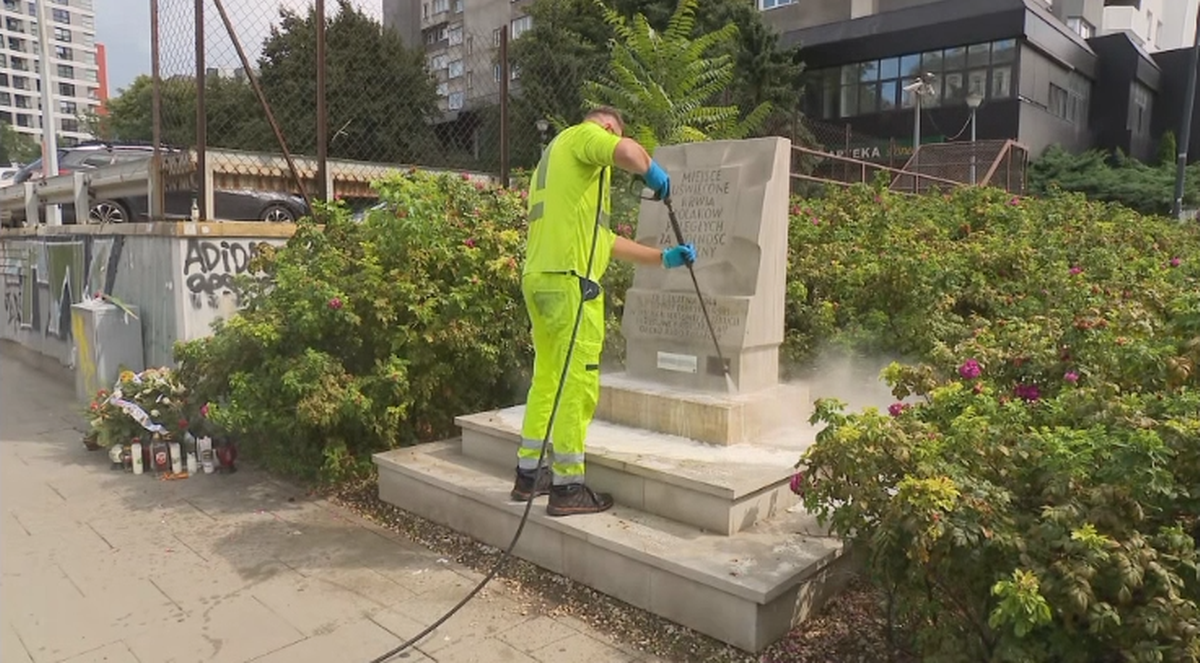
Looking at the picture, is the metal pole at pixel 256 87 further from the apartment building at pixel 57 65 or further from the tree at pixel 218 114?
the apartment building at pixel 57 65

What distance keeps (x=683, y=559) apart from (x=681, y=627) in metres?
0.30

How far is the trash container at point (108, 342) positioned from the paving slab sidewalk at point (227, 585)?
74.1 inches

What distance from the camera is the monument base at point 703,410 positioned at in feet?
15.3

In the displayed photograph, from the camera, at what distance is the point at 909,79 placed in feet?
98.6

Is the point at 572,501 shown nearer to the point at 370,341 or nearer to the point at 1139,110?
the point at 370,341

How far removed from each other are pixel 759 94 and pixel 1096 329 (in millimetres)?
25928

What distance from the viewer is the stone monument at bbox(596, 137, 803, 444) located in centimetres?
489

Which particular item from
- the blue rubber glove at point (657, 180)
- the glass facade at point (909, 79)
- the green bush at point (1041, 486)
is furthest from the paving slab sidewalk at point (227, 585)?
the glass facade at point (909, 79)

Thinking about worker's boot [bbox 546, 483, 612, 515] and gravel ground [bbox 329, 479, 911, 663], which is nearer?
gravel ground [bbox 329, 479, 911, 663]

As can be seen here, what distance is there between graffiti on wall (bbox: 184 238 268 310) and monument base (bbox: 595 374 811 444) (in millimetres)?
3873

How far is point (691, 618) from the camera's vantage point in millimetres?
3568

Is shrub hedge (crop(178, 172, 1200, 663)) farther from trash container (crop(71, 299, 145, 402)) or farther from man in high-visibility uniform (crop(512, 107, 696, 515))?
trash container (crop(71, 299, 145, 402))

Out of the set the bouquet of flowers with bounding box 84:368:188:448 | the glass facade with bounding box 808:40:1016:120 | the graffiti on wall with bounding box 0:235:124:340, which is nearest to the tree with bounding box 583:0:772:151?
the graffiti on wall with bounding box 0:235:124:340

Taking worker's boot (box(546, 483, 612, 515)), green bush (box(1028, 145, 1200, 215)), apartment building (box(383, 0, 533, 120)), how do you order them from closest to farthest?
worker's boot (box(546, 483, 612, 515)), green bush (box(1028, 145, 1200, 215)), apartment building (box(383, 0, 533, 120))
